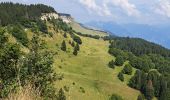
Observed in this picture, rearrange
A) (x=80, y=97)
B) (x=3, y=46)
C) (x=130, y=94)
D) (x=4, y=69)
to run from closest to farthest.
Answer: (x=4, y=69), (x=3, y=46), (x=80, y=97), (x=130, y=94)

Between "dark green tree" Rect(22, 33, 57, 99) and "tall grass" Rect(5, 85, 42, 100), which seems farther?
"dark green tree" Rect(22, 33, 57, 99)

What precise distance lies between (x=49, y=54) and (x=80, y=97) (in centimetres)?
13577

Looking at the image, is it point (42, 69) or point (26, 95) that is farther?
point (42, 69)

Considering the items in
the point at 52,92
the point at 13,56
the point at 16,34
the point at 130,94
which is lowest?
the point at 130,94

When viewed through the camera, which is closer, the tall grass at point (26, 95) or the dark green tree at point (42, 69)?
the tall grass at point (26, 95)

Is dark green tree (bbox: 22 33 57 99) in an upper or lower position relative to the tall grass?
lower

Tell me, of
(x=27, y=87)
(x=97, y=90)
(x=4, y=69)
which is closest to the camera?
(x=27, y=87)

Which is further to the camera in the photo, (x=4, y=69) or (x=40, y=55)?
(x=40, y=55)

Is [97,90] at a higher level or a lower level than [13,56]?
lower

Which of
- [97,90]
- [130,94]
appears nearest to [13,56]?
[97,90]

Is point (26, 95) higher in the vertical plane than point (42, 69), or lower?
higher

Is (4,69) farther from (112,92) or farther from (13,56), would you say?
(112,92)

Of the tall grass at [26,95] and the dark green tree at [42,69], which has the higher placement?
the tall grass at [26,95]

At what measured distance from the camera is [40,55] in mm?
27375
